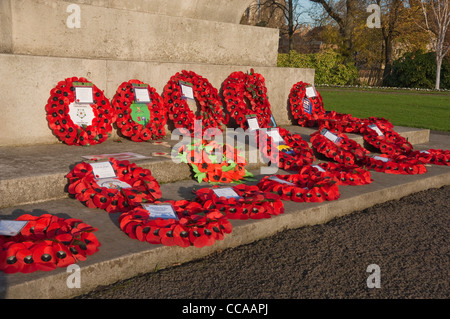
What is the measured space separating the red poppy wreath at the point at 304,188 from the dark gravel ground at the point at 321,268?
243 millimetres

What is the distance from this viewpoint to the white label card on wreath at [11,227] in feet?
9.64

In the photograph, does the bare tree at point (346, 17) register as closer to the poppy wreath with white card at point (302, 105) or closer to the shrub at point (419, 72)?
the shrub at point (419, 72)

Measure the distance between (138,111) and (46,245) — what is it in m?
3.28

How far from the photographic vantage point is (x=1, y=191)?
373 cm

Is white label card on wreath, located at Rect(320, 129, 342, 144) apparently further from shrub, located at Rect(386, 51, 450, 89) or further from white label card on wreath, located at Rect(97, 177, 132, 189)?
shrub, located at Rect(386, 51, 450, 89)

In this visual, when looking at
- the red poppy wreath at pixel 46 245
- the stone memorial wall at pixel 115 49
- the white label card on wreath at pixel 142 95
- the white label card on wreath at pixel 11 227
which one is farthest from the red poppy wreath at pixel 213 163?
the white label card on wreath at pixel 11 227

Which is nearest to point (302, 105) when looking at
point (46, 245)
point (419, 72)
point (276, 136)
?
point (276, 136)

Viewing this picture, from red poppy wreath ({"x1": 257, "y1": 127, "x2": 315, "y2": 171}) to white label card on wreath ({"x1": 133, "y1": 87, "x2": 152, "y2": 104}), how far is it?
1.37 meters
